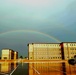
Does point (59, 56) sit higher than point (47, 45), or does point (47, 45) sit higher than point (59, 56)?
point (47, 45)

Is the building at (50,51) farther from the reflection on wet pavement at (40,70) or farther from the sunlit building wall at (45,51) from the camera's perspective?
the reflection on wet pavement at (40,70)

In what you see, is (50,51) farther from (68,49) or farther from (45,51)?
(68,49)

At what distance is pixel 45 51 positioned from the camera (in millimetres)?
160750

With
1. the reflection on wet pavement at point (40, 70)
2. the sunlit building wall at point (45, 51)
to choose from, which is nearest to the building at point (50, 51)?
the sunlit building wall at point (45, 51)

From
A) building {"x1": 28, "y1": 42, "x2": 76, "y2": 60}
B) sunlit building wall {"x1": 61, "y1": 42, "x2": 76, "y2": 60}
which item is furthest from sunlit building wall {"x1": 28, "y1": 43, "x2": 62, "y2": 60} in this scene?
sunlit building wall {"x1": 61, "y1": 42, "x2": 76, "y2": 60}

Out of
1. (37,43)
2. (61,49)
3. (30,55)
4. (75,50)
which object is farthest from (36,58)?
(75,50)

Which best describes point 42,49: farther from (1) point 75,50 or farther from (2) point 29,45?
(1) point 75,50

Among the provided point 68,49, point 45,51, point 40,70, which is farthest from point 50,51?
point 40,70

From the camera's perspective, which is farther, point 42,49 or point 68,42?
point 42,49

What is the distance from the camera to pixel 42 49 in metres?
162

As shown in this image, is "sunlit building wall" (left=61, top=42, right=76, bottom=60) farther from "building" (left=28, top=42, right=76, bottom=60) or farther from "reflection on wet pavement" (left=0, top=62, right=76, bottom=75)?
"reflection on wet pavement" (left=0, top=62, right=76, bottom=75)

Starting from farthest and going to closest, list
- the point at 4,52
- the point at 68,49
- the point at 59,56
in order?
the point at 4,52 → the point at 59,56 → the point at 68,49

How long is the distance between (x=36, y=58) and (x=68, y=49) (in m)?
33.8

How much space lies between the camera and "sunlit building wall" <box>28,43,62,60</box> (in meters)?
157
